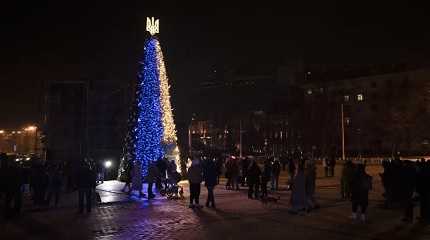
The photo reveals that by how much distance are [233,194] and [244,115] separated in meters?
73.1

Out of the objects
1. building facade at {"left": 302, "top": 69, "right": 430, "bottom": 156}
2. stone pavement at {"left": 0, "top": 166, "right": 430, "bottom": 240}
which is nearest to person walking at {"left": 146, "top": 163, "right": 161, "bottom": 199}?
stone pavement at {"left": 0, "top": 166, "right": 430, "bottom": 240}

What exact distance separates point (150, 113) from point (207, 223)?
1319cm

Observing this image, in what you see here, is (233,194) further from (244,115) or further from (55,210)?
(244,115)

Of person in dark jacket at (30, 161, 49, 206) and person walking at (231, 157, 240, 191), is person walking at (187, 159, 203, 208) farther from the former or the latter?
person walking at (231, 157, 240, 191)

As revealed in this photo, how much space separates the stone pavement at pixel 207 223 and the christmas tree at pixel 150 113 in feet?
24.1

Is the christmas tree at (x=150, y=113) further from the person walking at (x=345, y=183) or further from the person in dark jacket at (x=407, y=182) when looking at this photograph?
the person in dark jacket at (x=407, y=182)

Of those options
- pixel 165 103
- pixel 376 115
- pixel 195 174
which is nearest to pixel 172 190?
pixel 195 174

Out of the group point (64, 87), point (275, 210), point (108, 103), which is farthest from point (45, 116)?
point (275, 210)

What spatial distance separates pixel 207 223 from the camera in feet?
44.7

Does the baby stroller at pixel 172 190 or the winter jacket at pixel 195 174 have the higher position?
the winter jacket at pixel 195 174

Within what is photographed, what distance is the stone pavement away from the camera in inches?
469

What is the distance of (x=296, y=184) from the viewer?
15766 millimetres

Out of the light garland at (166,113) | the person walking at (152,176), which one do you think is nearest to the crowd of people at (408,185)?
the person walking at (152,176)

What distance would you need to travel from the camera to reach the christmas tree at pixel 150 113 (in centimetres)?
2570
